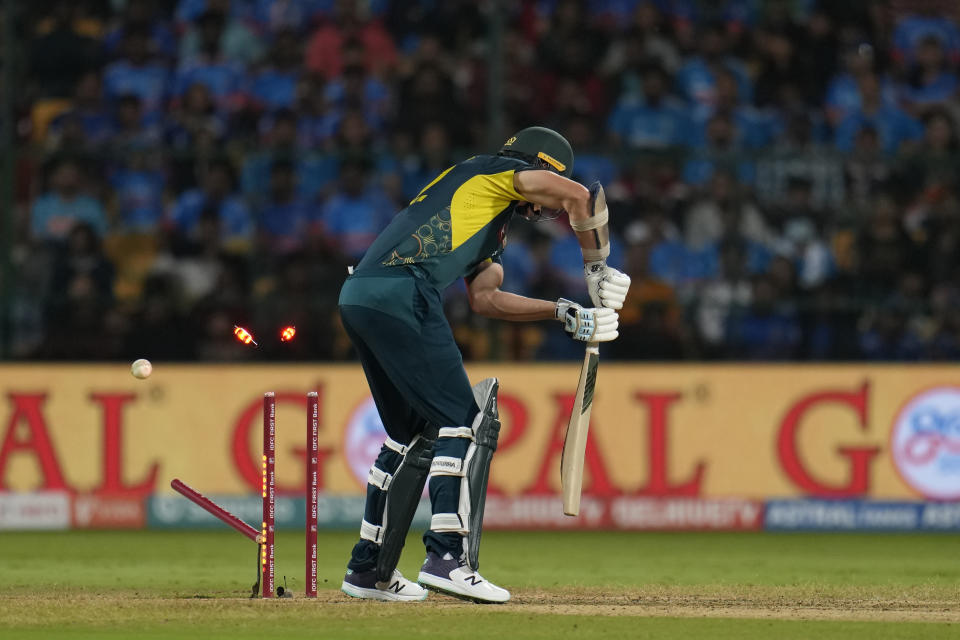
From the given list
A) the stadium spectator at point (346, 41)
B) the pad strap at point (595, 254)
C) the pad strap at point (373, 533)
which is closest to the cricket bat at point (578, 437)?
the pad strap at point (595, 254)

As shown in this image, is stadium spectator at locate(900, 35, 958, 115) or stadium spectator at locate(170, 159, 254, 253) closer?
stadium spectator at locate(170, 159, 254, 253)

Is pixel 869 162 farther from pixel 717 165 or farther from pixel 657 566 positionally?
pixel 657 566

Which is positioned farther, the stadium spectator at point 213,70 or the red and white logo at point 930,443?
the stadium spectator at point 213,70

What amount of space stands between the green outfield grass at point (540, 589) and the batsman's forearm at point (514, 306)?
1257 mm

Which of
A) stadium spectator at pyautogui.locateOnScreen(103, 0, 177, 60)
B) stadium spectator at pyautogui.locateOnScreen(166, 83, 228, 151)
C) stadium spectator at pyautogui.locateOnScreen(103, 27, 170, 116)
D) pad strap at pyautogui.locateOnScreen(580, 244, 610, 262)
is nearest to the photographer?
pad strap at pyautogui.locateOnScreen(580, 244, 610, 262)

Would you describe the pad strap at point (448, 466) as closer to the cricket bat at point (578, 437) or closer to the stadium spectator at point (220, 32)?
the cricket bat at point (578, 437)

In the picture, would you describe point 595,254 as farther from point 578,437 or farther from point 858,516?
point 858,516

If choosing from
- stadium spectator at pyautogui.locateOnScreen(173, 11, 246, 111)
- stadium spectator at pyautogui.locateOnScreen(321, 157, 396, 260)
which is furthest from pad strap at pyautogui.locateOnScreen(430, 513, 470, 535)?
stadium spectator at pyautogui.locateOnScreen(173, 11, 246, 111)

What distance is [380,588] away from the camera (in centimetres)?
696

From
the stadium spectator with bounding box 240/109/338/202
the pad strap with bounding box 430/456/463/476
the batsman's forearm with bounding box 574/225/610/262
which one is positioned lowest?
the pad strap with bounding box 430/456/463/476

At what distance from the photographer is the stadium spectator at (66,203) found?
12.9 meters

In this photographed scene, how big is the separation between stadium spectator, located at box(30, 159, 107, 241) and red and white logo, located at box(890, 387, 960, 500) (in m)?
6.50

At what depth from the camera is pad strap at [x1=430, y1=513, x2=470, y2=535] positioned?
6.64 metres

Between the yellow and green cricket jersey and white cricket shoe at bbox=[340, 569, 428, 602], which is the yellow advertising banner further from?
the yellow and green cricket jersey
